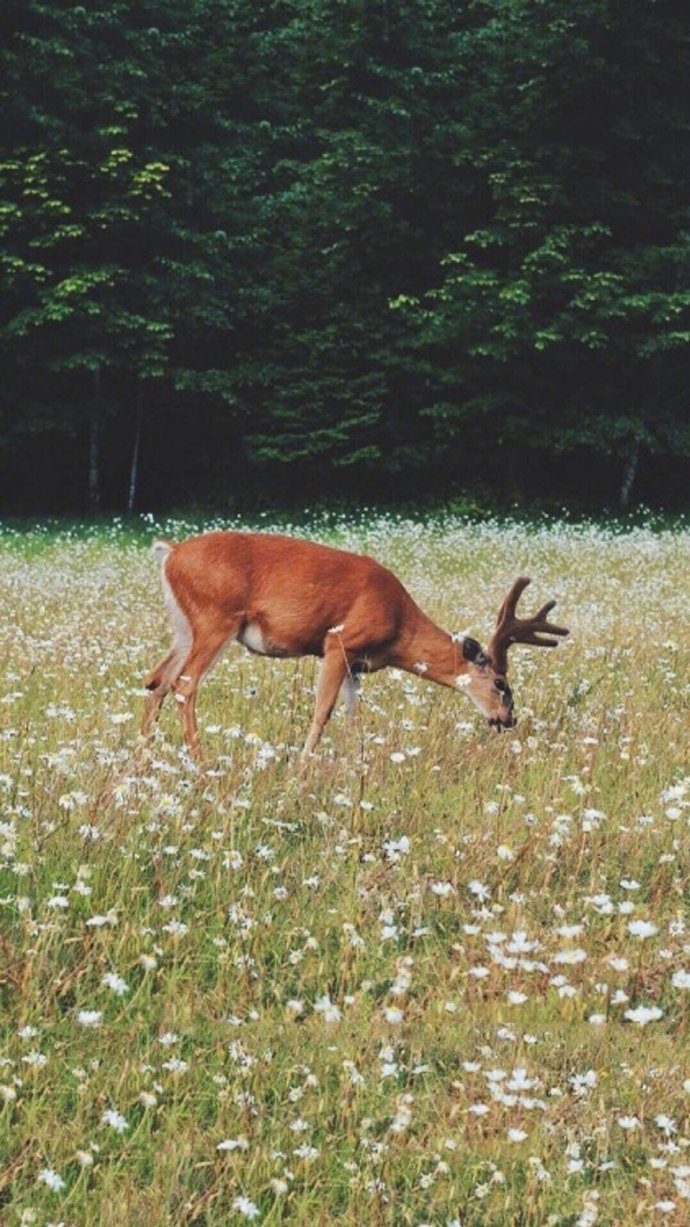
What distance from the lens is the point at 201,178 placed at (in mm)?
27531

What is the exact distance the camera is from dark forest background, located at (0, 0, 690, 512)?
83.6 ft

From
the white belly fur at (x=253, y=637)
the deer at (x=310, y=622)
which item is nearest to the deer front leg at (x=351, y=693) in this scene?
the deer at (x=310, y=622)

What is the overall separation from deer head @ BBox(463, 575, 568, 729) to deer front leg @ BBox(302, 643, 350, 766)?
72cm

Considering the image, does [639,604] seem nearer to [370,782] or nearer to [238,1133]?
[370,782]

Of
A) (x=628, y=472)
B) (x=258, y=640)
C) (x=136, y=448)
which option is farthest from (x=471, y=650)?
(x=136, y=448)

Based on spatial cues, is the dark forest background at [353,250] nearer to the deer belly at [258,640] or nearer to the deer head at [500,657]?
the deer head at [500,657]

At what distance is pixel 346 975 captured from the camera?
4184 mm

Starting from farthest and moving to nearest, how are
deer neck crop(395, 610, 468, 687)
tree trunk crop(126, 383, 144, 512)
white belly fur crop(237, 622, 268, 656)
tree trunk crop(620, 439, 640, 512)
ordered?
tree trunk crop(126, 383, 144, 512)
tree trunk crop(620, 439, 640, 512)
deer neck crop(395, 610, 468, 687)
white belly fur crop(237, 622, 268, 656)

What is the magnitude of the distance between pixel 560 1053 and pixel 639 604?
911 centimetres

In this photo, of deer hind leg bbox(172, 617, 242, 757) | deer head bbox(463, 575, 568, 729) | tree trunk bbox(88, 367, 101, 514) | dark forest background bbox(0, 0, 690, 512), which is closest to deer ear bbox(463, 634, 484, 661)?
deer head bbox(463, 575, 568, 729)

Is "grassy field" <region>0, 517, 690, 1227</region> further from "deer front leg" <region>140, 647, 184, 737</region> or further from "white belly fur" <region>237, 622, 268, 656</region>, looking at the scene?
"white belly fur" <region>237, 622, 268, 656</region>

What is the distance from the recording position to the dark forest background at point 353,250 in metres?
25.5

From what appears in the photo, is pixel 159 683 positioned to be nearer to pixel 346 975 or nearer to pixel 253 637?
pixel 253 637

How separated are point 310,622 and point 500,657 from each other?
3.60ft
